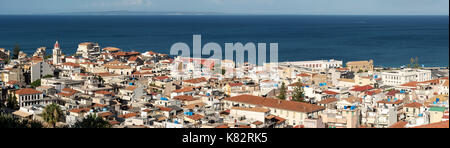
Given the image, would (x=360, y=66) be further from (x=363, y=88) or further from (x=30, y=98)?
(x=30, y=98)

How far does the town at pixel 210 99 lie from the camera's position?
10906mm

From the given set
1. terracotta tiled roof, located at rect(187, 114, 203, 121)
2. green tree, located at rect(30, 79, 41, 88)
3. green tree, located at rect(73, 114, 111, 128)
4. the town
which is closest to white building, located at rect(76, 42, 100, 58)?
the town

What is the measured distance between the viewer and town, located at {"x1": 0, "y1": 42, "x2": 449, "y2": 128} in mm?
10906

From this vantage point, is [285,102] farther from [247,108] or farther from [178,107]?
[178,107]

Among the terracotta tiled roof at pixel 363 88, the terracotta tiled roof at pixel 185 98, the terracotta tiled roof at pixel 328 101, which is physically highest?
the terracotta tiled roof at pixel 363 88

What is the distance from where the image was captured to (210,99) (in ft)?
45.5

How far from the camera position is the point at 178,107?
41.2 feet

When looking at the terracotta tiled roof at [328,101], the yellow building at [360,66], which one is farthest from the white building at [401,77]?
the yellow building at [360,66]

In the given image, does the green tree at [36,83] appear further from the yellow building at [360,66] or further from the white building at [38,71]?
the yellow building at [360,66]

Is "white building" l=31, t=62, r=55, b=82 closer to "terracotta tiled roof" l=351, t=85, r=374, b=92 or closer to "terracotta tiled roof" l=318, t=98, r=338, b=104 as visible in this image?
"terracotta tiled roof" l=318, t=98, r=338, b=104
